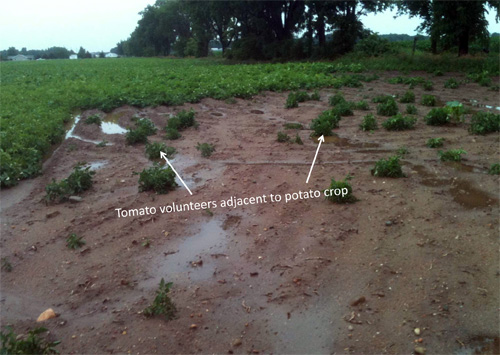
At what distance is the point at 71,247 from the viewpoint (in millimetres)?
5414

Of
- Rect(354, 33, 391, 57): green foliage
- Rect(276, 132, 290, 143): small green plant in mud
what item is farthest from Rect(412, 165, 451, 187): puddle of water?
Rect(354, 33, 391, 57): green foliage

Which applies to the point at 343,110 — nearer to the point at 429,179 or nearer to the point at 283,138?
the point at 283,138

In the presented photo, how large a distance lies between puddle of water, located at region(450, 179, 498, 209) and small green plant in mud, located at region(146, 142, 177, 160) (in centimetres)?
492

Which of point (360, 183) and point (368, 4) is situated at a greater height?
point (368, 4)

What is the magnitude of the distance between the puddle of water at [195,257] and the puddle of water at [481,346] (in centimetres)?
240

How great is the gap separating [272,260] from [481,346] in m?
2.08

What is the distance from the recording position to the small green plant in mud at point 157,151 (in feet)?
28.3

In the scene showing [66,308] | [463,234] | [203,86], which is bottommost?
[66,308]

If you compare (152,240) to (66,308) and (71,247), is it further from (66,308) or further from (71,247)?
(66,308)

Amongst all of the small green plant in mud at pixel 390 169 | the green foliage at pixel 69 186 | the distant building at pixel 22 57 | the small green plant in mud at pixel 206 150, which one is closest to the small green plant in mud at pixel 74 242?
the green foliage at pixel 69 186

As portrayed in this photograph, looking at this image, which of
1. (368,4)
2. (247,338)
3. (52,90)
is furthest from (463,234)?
(368,4)

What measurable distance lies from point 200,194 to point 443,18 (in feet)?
61.9

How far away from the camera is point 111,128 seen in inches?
460

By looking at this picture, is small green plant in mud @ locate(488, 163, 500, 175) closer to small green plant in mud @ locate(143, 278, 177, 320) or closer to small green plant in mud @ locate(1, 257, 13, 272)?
small green plant in mud @ locate(143, 278, 177, 320)
